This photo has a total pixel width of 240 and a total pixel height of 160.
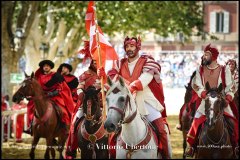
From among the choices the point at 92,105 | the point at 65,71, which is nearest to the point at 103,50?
the point at 92,105

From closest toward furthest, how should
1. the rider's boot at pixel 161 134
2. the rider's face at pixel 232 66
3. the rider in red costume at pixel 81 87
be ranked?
the rider's boot at pixel 161 134 → the rider in red costume at pixel 81 87 → the rider's face at pixel 232 66

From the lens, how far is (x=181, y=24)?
38.5m

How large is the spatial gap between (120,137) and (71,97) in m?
7.87

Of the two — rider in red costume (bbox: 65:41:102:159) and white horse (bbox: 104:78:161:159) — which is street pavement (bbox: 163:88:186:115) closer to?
rider in red costume (bbox: 65:41:102:159)

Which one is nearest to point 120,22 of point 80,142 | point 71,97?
point 71,97

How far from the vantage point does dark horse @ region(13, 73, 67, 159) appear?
17797 millimetres

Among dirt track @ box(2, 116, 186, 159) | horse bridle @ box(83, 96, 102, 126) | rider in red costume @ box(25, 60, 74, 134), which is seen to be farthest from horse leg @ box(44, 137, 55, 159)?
horse bridle @ box(83, 96, 102, 126)

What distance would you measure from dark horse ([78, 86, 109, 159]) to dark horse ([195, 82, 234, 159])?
1695 mm

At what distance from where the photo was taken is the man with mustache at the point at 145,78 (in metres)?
11.4

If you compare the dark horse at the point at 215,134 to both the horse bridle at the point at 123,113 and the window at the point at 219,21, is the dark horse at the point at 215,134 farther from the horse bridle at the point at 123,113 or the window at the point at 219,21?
the window at the point at 219,21

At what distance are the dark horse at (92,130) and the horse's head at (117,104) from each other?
339 cm

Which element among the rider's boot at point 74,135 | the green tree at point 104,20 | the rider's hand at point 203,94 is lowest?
the rider's boot at point 74,135

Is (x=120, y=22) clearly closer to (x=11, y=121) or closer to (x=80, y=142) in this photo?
(x=11, y=121)

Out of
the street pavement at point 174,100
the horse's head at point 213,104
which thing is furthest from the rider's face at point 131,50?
the street pavement at point 174,100
